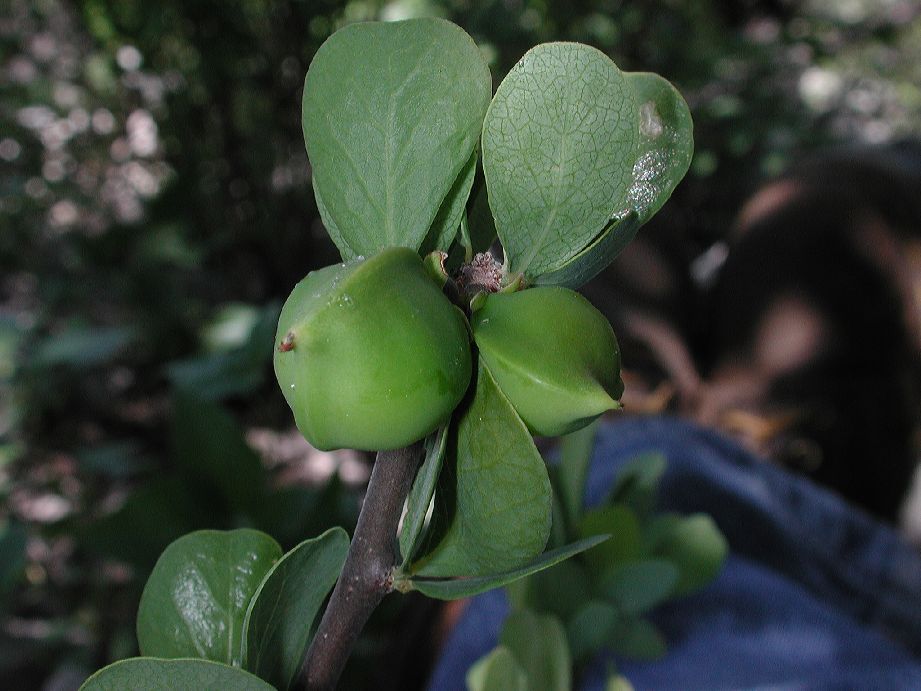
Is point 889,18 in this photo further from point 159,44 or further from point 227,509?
point 227,509

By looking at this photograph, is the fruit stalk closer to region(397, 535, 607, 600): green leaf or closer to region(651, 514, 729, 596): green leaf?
region(397, 535, 607, 600): green leaf

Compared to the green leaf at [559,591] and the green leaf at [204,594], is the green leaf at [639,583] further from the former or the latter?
the green leaf at [204,594]

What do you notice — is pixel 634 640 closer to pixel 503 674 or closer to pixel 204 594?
pixel 503 674

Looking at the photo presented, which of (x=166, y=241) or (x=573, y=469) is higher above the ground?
(x=573, y=469)

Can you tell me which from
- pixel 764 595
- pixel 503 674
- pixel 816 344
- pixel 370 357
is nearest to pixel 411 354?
pixel 370 357

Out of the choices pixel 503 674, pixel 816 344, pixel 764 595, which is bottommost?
pixel 816 344

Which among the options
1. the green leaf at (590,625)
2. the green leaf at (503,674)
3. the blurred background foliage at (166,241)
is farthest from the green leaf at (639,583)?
the blurred background foliage at (166,241)
